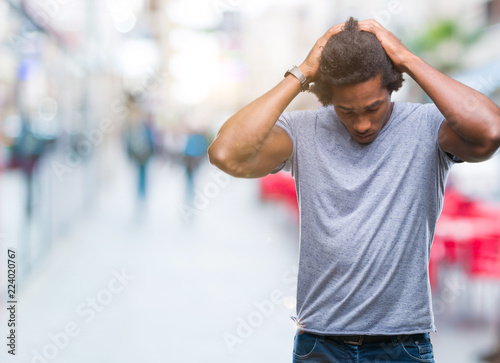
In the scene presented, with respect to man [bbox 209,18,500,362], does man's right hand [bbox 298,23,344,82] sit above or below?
above

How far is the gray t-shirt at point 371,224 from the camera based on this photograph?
1.72 metres

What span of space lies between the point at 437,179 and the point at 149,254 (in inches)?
256

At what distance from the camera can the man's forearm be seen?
1686 mm

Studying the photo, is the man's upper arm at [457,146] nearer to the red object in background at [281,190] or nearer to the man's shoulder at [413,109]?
the man's shoulder at [413,109]

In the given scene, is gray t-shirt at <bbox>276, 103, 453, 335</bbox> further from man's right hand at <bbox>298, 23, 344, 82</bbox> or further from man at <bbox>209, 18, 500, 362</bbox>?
man's right hand at <bbox>298, 23, 344, 82</bbox>

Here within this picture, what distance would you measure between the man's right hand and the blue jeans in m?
0.80

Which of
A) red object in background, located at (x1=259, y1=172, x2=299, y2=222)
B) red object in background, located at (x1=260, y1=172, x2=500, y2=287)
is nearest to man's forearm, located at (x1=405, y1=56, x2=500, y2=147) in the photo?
red object in background, located at (x1=260, y1=172, x2=500, y2=287)

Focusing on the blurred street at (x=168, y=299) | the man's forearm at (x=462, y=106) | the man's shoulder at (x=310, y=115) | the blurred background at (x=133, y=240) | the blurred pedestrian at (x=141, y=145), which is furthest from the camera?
the blurred pedestrian at (x=141, y=145)

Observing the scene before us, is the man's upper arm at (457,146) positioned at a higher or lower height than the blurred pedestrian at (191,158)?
lower

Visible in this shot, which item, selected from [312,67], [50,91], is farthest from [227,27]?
[312,67]

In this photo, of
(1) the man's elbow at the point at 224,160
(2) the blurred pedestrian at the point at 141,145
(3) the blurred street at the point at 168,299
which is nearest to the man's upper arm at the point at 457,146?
(1) the man's elbow at the point at 224,160

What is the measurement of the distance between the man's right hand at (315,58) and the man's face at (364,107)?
12cm

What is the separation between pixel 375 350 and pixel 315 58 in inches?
35.1

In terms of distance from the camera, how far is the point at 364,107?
68.6 inches
